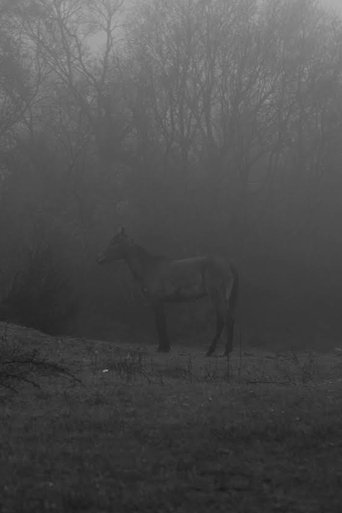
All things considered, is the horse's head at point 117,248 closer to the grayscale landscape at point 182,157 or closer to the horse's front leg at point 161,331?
the horse's front leg at point 161,331

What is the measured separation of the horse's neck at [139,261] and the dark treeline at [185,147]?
433 inches

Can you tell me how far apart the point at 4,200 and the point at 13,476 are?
100ft

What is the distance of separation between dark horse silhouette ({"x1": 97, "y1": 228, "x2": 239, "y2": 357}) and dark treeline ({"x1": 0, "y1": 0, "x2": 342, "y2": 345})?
37.1 feet

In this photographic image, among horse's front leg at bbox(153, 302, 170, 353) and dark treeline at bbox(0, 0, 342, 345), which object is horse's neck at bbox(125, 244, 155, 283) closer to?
horse's front leg at bbox(153, 302, 170, 353)

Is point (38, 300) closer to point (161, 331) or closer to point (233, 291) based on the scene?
point (161, 331)

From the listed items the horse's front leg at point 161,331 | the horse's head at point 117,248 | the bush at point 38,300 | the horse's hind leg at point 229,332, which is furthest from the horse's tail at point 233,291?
the bush at point 38,300

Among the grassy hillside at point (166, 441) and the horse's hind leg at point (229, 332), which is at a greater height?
the grassy hillside at point (166, 441)

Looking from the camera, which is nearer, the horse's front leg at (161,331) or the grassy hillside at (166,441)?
the grassy hillside at (166,441)

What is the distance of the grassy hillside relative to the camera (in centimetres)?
637

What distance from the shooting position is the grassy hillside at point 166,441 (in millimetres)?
6371

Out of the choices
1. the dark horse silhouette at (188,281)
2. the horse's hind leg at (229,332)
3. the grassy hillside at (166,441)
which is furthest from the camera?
the dark horse silhouette at (188,281)

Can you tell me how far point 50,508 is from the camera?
604cm

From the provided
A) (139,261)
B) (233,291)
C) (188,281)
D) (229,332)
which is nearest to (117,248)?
(139,261)

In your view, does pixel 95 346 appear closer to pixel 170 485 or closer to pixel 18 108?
pixel 170 485
